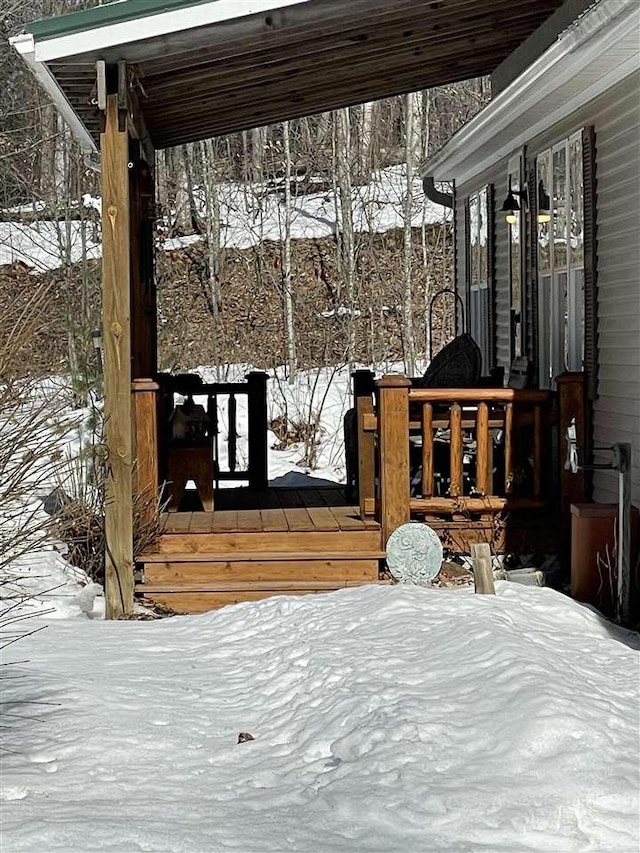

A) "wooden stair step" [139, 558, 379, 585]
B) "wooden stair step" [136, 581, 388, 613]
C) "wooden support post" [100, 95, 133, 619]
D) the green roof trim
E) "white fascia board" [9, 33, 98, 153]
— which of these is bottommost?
"wooden stair step" [136, 581, 388, 613]

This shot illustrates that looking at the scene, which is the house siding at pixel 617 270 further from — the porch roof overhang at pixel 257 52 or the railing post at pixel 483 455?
the porch roof overhang at pixel 257 52

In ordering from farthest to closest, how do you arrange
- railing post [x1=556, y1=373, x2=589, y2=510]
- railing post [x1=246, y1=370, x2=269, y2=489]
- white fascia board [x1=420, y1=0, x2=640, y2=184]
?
railing post [x1=246, y1=370, x2=269, y2=489] < railing post [x1=556, y1=373, x2=589, y2=510] < white fascia board [x1=420, y1=0, x2=640, y2=184]

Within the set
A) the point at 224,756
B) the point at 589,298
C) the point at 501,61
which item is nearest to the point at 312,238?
the point at 501,61

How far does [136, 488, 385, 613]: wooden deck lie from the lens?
7.32 m

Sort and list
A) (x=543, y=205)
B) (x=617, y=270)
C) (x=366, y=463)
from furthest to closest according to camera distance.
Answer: (x=543, y=205)
(x=366, y=463)
(x=617, y=270)

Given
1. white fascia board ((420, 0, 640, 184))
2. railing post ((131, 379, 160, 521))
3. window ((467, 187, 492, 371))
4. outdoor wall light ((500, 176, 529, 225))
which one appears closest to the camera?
white fascia board ((420, 0, 640, 184))

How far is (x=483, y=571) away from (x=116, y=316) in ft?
8.28

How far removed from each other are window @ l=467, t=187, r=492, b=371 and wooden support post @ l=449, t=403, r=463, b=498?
149 inches

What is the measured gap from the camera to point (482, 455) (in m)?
7.73

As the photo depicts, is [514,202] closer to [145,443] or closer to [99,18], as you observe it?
[145,443]

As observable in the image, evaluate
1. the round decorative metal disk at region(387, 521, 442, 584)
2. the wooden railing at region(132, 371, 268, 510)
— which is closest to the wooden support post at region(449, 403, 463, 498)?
the round decorative metal disk at region(387, 521, 442, 584)

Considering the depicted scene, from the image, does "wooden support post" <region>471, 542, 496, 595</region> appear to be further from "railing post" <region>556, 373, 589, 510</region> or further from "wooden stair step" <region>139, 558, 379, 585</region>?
"railing post" <region>556, 373, 589, 510</region>

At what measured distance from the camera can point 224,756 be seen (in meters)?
4.78

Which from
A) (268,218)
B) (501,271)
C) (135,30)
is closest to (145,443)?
(135,30)
